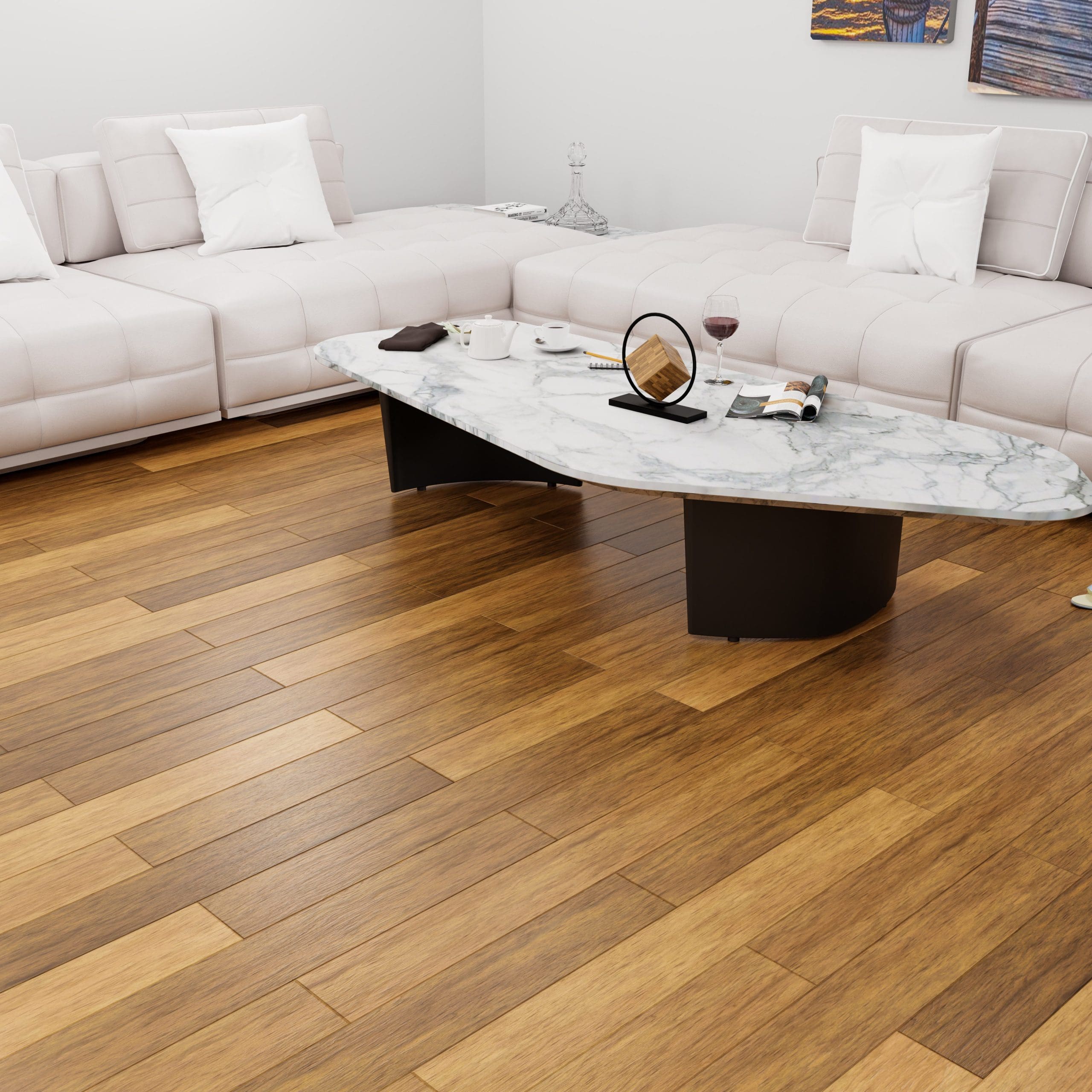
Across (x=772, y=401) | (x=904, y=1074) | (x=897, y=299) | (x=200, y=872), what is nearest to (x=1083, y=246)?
(x=897, y=299)

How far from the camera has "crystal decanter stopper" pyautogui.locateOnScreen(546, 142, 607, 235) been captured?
5477 millimetres

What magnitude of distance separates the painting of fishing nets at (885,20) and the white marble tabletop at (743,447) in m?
2.29

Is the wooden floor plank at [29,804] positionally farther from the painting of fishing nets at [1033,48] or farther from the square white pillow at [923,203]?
the painting of fishing nets at [1033,48]

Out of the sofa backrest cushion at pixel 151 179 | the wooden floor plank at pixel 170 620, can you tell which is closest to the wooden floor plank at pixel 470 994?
the wooden floor plank at pixel 170 620

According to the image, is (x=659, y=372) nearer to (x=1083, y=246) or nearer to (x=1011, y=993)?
(x=1011, y=993)

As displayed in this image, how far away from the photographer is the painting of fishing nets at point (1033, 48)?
160 inches

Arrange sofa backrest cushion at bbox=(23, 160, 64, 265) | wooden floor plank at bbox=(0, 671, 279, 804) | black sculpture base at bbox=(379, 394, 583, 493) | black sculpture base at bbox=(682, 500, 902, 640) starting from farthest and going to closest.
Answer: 1. sofa backrest cushion at bbox=(23, 160, 64, 265)
2. black sculpture base at bbox=(379, 394, 583, 493)
3. black sculpture base at bbox=(682, 500, 902, 640)
4. wooden floor plank at bbox=(0, 671, 279, 804)

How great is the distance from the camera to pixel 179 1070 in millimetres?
1496

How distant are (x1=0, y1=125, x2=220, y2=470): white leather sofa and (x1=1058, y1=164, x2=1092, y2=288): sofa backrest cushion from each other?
2.82 metres

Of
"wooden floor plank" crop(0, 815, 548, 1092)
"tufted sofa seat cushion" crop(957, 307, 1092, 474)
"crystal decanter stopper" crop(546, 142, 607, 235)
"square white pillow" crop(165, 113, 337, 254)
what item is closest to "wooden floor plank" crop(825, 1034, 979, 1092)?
"wooden floor plank" crop(0, 815, 548, 1092)

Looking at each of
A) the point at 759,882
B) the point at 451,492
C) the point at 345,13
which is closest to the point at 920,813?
the point at 759,882

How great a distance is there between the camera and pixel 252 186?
14.6 ft

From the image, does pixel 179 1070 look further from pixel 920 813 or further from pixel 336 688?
pixel 920 813

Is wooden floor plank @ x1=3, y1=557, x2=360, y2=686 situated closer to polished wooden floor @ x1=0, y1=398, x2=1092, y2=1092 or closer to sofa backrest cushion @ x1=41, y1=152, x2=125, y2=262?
polished wooden floor @ x1=0, y1=398, x2=1092, y2=1092
